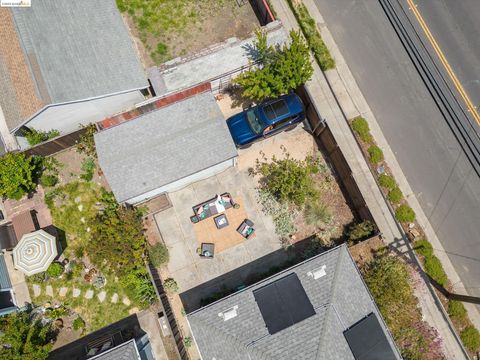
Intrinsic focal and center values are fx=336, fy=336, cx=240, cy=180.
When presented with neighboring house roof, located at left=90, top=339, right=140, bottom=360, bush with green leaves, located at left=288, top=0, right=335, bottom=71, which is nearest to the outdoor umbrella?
neighboring house roof, located at left=90, top=339, right=140, bottom=360

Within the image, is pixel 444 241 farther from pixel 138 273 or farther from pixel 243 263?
pixel 138 273

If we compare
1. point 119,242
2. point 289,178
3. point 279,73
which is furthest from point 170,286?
point 279,73

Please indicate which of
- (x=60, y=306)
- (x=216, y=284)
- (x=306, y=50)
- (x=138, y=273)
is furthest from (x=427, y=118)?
(x=60, y=306)

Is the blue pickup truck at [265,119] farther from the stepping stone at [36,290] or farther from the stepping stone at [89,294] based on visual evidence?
the stepping stone at [36,290]

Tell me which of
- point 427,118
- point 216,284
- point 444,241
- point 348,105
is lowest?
point 444,241

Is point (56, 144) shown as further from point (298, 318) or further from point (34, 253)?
point (298, 318)

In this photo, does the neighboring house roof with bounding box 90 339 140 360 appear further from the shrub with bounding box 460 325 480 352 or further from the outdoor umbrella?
the shrub with bounding box 460 325 480 352
